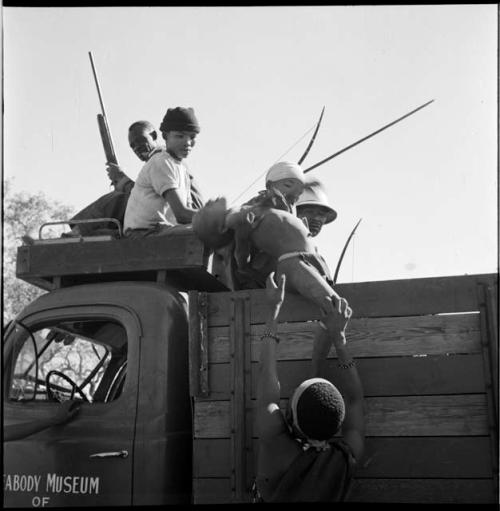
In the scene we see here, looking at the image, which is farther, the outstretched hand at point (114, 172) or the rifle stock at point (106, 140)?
the rifle stock at point (106, 140)

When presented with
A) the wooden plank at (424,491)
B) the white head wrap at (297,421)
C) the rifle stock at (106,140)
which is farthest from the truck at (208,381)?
the rifle stock at (106,140)

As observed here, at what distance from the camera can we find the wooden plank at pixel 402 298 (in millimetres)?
2672

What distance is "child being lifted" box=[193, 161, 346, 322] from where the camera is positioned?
116 inches

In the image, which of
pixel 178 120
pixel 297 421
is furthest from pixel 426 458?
pixel 178 120

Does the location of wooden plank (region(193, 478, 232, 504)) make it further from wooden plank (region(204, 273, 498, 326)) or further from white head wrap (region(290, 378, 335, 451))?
wooden plank (region(204, 273, 498, 326))

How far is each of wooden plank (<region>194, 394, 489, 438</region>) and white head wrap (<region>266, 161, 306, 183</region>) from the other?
114cm

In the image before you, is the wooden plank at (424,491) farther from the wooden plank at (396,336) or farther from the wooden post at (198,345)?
the wooden post at (198,345)

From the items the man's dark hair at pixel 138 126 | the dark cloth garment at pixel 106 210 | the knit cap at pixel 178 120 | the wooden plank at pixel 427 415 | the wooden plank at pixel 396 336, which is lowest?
the wooden plank at pixel 427 415

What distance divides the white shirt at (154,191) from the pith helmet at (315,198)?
738mm

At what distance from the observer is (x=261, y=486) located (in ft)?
8.39

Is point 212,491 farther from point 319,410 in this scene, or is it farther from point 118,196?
point 118,196

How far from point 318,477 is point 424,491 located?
1.32ft

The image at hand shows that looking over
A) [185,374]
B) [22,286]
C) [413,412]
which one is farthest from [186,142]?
[22,286]

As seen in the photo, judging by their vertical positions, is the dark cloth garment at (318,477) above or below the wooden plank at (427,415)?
below
